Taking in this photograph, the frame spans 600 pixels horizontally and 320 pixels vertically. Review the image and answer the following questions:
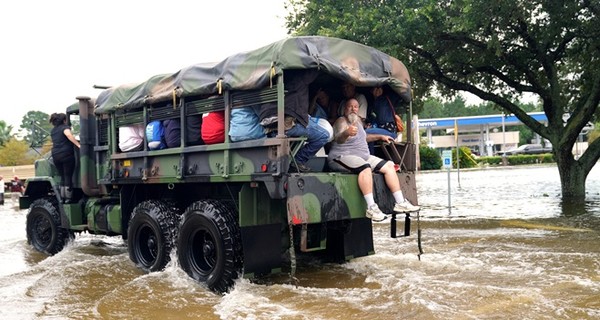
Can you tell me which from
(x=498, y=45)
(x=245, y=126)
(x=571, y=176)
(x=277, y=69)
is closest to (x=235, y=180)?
(x=245, y=126)

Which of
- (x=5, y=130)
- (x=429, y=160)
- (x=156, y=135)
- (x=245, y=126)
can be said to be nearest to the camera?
(x=245, y=126)

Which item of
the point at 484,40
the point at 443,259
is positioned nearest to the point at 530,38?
the point at 484,40

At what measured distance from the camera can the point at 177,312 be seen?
579cm

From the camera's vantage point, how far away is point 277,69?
236 inches

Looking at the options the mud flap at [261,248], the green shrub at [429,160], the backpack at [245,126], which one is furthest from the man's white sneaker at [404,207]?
the green shrub at [429,160]

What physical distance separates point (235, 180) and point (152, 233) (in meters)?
2.04

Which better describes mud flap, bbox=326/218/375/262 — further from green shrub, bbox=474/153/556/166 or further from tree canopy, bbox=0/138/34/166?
green shrub, bbox=474/153/556/166

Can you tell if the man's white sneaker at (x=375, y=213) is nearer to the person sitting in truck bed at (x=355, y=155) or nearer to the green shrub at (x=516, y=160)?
the person sitting in truck bed at (x=355, y=155)

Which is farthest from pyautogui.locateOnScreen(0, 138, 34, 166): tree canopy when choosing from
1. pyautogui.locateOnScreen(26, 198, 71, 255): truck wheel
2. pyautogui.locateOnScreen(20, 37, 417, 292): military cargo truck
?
pyautogui.locateOnScreen(20, 37, 417, 292): military cargo truck

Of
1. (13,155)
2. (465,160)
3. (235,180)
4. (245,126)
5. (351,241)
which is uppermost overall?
(13,155)

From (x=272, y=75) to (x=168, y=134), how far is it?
1931 millimetres

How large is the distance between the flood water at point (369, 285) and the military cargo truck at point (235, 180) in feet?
1.28

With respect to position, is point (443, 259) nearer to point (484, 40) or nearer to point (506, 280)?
point (506, 280)

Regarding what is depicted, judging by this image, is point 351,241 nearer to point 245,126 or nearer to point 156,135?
point 245,126
